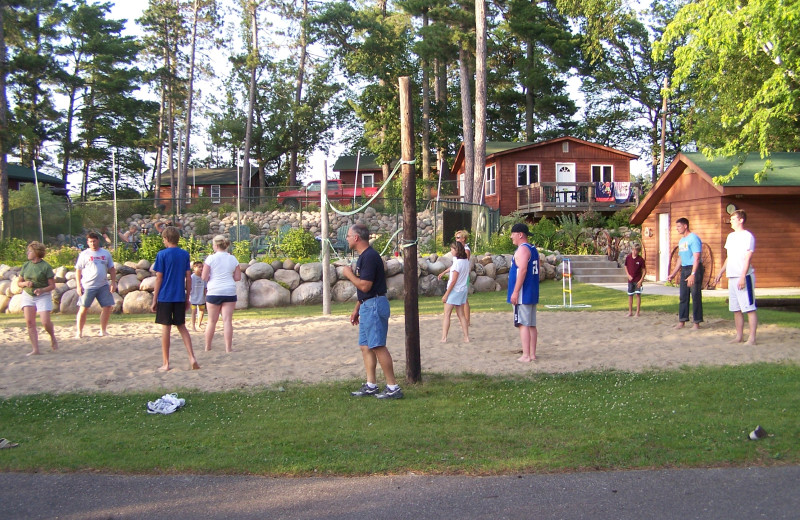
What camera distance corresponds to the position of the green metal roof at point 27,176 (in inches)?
1757

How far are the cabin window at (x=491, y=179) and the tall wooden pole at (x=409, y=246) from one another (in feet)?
93.4

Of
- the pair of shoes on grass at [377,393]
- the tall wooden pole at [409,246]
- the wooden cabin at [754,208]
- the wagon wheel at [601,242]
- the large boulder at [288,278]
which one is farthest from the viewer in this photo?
the wagon wheel at [601,242]

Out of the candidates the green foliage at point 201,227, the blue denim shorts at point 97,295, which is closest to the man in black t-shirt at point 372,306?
the blue denim shorts at point 97,295

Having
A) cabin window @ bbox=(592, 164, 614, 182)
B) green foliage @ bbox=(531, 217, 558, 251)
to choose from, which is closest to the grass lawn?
green foliage @ bbox=(531, 217, 558, 251)

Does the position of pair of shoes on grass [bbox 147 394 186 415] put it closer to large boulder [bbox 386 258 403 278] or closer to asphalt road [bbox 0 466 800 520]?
asphalt road [bbox 0 466 800 520]

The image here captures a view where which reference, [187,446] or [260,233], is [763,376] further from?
[260,233]

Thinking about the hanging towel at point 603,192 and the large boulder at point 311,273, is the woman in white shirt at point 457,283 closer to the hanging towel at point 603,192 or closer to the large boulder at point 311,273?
the large boulder at point 311,273

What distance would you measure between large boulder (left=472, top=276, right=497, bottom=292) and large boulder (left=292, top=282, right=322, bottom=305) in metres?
4.70

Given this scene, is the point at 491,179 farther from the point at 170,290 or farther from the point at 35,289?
the point at 170,290

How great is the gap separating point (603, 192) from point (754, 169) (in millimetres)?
14419

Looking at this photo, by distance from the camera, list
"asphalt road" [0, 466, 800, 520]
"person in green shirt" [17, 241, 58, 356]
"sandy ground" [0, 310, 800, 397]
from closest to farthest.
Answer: "asphalt road" [0, 466, 800, 520] < "sandy ground" [0, 310, 800, 397] < "person in green shirt" [17, 241, 58, 356]

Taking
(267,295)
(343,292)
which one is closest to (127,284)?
(267,295)

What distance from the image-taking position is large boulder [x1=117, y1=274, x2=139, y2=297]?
15836 mm

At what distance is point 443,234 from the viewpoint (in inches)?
914
